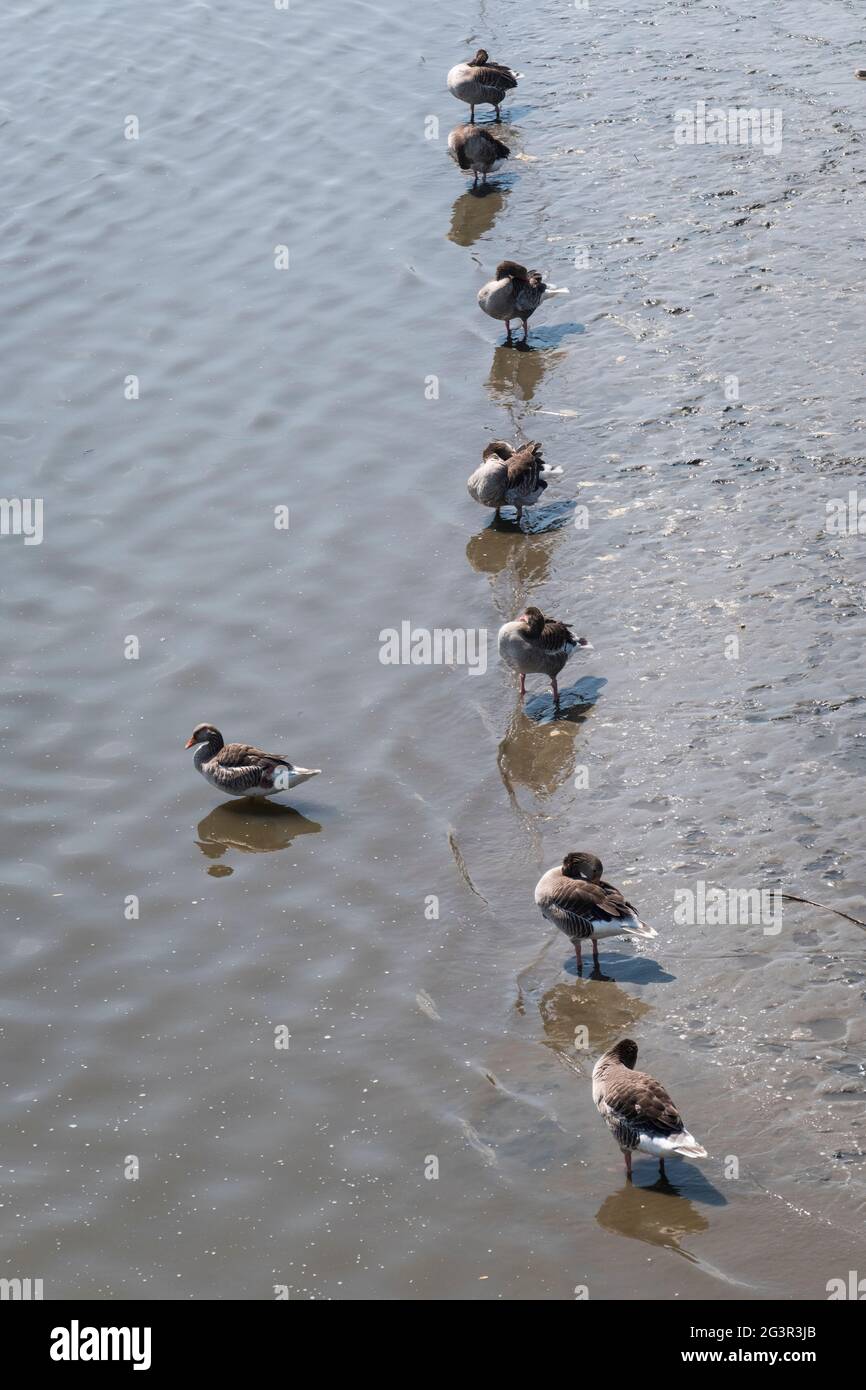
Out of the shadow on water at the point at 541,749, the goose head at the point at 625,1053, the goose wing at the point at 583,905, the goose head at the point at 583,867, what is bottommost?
the goose head at the point at 625,1053

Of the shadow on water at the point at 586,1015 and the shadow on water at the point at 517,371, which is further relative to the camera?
the shadow on water at the point at 517,371

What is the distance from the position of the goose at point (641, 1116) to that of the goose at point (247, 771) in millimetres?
4230

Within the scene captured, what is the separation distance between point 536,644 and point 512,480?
2870mm

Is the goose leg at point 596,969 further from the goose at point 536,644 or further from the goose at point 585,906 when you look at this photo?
the goose at point 536,644

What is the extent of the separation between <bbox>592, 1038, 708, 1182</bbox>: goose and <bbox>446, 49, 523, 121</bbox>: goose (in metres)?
18.6

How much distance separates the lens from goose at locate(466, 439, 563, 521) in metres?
15.5

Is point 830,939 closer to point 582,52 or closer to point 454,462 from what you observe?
point 454,462

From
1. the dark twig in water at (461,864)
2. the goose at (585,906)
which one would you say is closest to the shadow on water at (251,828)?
the dark twig in water at (461,864)

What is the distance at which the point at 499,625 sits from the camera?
14.7m

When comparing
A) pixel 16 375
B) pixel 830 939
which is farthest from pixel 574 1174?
pixel 16 375

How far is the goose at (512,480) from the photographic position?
15.5 m

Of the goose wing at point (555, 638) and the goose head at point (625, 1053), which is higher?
the goose wing at point (555, 638)

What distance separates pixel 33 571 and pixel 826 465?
7.68m
